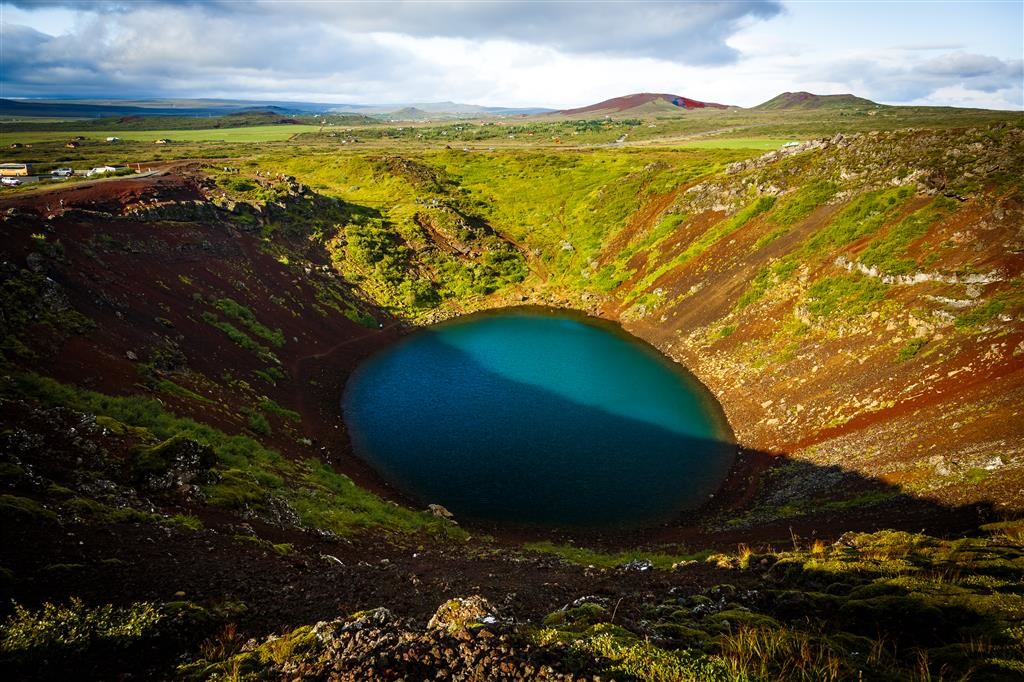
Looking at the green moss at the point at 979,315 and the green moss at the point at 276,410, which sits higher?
the green moss at the point at 979,315

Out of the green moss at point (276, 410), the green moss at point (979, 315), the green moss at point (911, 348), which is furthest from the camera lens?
the green moss at point (276, 410)

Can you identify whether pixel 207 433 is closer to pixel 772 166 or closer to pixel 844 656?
pixel 844 656

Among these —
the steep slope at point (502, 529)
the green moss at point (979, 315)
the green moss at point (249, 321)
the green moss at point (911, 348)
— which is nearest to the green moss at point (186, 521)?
the steep slope at point (502, 529)

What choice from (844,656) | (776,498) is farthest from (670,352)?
(844,656)

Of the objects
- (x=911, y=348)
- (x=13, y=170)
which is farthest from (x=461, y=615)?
(x=13, y=170)

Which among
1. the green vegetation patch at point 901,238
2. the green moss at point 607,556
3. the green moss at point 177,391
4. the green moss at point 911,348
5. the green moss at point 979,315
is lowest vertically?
the green moss at point 607,556

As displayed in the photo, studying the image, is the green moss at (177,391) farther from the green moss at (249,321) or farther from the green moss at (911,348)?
the green moss at (911,348)

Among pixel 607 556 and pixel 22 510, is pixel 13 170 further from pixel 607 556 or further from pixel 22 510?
pixel 607 556

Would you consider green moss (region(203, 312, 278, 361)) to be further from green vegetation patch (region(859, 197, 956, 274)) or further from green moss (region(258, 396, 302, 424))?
green vegetation patch (region(859, 197, 956, 274))
